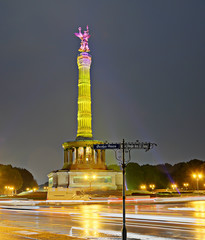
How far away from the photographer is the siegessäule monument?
75.2 meters

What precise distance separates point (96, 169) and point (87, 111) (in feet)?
47.3

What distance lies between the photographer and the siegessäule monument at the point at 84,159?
75.2 m

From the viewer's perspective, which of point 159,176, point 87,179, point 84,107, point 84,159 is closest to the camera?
point 87,179

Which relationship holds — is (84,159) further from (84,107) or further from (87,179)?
(84,107)

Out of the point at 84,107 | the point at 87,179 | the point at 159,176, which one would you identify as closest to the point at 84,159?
the point at 87,179

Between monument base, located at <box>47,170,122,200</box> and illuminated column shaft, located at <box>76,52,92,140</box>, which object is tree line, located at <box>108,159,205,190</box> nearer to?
illuminated column shaft, located at <box>76,52,92,140</box>

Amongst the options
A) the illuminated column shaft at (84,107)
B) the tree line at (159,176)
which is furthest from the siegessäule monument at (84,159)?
the tree line at (159,176)

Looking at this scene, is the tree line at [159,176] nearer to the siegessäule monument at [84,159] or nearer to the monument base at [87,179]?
the siegessäule monument at [84,159]

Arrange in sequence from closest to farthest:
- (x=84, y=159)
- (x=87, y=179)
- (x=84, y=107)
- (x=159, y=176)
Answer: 1. (x=87, y=179)
2. (x=84, y=159)
3. (x=84, y=107)
4. (x=159, y=176)

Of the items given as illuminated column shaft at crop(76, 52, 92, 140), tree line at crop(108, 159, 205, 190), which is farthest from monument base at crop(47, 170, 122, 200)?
tree line at crop(108, 159, 205, 190)

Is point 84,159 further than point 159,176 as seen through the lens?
No

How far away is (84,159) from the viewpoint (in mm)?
80812

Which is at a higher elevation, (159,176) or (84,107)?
(84,107)

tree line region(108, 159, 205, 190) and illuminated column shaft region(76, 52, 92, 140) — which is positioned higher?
illuminated column shaft region(76, 52, 92, 140)
